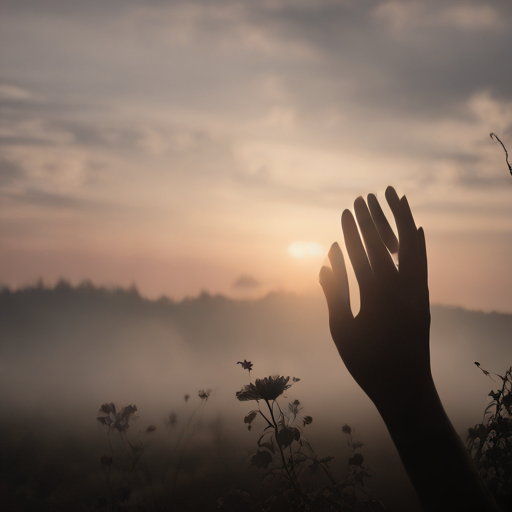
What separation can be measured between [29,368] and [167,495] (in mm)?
5192

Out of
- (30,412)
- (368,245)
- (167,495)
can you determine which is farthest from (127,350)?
(368,245)

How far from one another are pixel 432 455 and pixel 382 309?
2.38 ft

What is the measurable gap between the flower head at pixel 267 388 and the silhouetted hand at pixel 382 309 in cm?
58

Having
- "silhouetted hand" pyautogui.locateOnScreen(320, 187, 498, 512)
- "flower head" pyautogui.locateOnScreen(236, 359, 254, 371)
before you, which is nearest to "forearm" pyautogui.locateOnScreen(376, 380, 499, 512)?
"silhouetted hand" pyautogui.locateOnScreen(320, 187, 498, 512)

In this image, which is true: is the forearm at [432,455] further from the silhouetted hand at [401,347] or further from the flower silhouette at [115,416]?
the flower silhouette at [115,416]

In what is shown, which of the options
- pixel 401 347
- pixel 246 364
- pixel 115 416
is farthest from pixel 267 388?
pixel 115 416

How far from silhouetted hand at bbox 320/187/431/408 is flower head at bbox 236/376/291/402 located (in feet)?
1.90

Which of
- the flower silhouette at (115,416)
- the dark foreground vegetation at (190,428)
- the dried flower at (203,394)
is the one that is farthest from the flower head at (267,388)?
the dried flower at (203,394)

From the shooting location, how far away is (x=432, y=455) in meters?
1.51

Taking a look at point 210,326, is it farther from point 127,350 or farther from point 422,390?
point 422,390

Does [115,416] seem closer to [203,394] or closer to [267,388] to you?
[203,394]

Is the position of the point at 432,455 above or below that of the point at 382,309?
below

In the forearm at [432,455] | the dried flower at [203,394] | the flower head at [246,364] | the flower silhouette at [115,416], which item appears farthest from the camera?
the dried flower at [203,394]

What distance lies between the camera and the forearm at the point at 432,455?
1.39 metres
